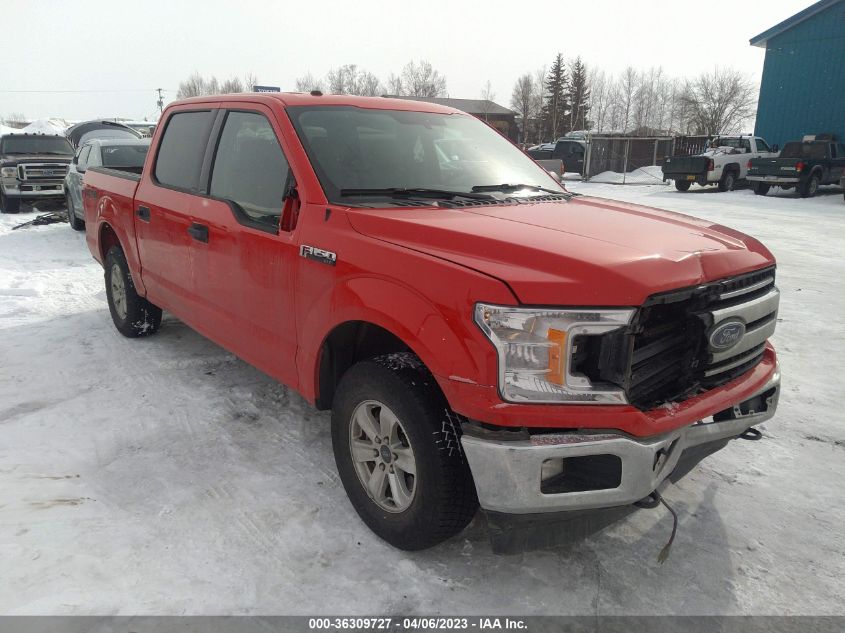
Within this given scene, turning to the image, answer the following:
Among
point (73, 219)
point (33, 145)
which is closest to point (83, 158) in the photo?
point (73, 219)

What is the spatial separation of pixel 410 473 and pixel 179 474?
1424 millimetres

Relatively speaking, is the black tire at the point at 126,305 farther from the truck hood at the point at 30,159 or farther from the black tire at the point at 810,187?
the black tire at the point at 810,187

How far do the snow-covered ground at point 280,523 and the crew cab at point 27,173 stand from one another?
Answer: 34.8 feet

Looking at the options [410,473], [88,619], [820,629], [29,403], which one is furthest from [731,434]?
[29,403]

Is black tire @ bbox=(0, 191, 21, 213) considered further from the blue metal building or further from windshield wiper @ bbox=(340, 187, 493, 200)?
the blue metal building

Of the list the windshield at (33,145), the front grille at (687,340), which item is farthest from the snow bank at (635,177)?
the front grille at (687,340)

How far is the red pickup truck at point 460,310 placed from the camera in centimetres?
213

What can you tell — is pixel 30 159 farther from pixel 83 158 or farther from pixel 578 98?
pixel 578 98

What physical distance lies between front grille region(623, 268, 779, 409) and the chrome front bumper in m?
0.19

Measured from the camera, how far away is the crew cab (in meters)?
13.3

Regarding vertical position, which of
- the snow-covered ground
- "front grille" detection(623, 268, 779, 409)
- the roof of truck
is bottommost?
the snow-covered ground

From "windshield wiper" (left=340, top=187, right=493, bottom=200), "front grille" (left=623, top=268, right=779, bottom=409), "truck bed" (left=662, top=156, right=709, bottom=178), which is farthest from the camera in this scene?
"truck bed" (left=662, top=156, right=709, bottom=178)

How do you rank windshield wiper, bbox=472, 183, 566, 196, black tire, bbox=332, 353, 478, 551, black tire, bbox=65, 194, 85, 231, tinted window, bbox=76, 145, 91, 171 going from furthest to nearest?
black tire, bbox=65, 194, 85, 231 → tinted window, bbox=76, 145, 91, 171 → windshield wiper, bbox=472, 183, 566, 196 → black tire, bbox=332, 353, 478, 551

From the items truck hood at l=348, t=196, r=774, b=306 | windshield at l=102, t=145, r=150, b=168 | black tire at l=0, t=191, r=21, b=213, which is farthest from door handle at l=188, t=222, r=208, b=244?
black tire at l=0, t=191, r=21, b=213
